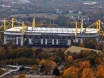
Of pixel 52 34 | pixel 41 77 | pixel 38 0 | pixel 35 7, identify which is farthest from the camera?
pixel 38 0

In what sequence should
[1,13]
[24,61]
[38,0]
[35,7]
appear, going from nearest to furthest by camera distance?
[24,61], [1,13], [35,7], [38,0]

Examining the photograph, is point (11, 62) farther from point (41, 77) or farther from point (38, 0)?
point (38, 0)

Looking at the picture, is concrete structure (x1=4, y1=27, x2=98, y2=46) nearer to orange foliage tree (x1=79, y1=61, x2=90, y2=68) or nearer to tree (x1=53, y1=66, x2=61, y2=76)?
orange foliage tree (x1=79, y1=61, x2=90, y2=68)

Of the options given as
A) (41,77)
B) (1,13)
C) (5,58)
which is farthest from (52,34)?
(1,13)

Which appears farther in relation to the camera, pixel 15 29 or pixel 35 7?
pixel 35 7

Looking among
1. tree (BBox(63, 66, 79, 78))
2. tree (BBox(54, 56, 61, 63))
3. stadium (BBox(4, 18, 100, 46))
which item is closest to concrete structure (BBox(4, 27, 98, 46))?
stadium (BBox(4, 18, 100, 46))

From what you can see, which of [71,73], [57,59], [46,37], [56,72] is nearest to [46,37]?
[46,37]

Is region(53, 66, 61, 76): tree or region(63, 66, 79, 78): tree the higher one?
region(63, 66, 79, 78): tree

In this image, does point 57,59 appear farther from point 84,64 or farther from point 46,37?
point 46,37

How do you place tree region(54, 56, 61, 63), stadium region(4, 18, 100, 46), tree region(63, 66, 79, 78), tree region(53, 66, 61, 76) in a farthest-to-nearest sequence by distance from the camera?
stadium region(4, 18, 100, 46) → tree region(54, 56, 61, 63) → tree region(53, 66, 61, 76) → tree region(63, 66, 79, 78)

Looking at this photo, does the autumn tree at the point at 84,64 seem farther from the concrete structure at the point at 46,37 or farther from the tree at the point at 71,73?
the concrete structure at the point at 46,37

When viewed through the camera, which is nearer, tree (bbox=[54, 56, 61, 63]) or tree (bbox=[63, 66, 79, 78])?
tree (bbox=[63, 66, 79, 78])
